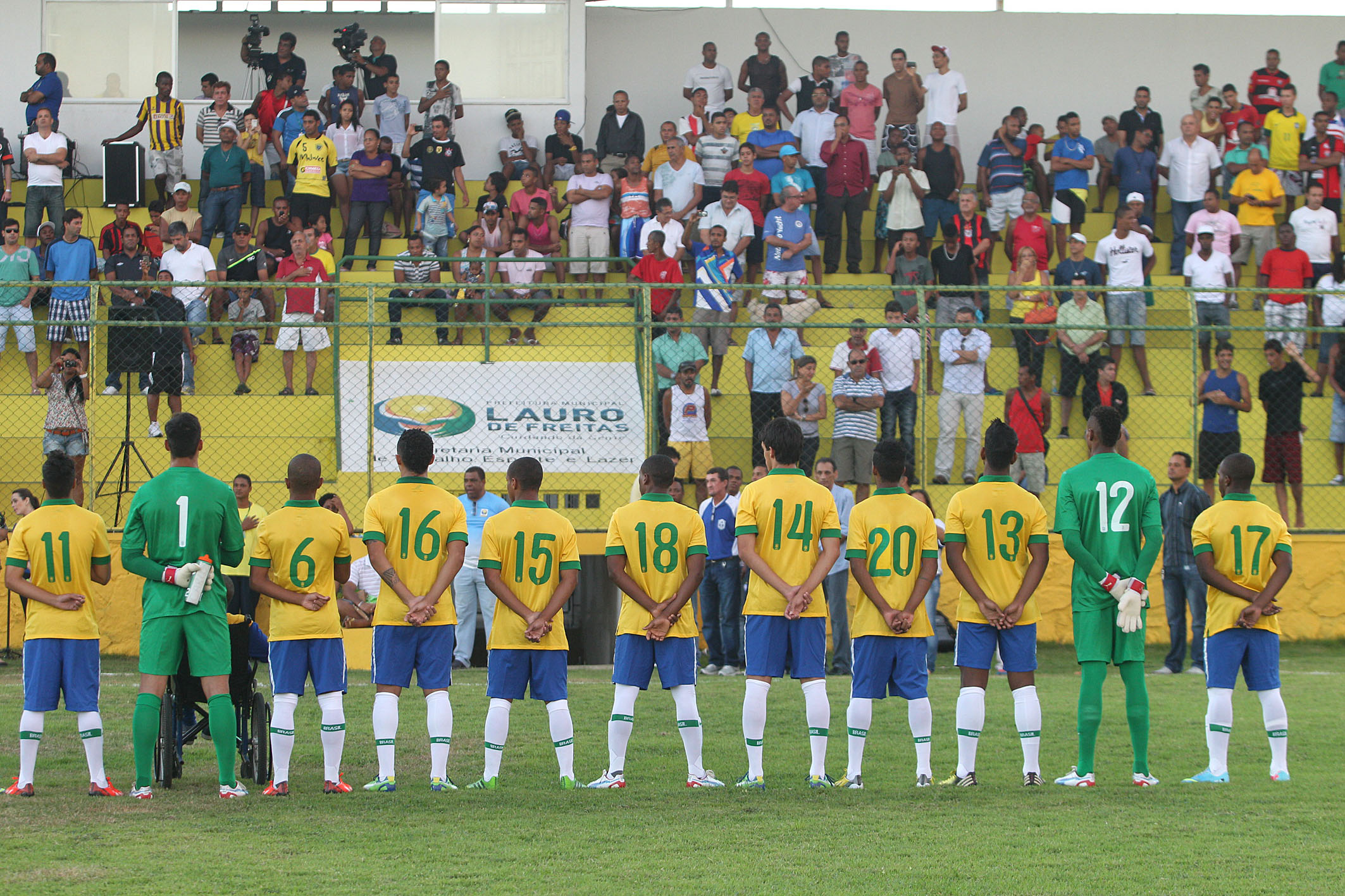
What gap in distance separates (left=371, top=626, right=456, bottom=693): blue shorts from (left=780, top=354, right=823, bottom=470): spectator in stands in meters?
7.62

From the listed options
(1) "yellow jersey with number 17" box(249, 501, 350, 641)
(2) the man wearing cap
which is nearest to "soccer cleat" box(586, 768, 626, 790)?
(1) "yellow jersey with number 17" box(249, 501, 350, 641)

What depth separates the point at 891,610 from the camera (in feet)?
26.3

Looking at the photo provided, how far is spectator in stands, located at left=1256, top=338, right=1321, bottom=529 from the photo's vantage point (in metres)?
15.3

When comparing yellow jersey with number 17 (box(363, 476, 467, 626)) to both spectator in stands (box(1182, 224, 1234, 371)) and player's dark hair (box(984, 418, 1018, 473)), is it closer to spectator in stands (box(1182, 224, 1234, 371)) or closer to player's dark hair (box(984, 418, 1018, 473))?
player's dark hair (box(984, 418, 1018, 473))

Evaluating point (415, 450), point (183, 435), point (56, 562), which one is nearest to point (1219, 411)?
point (415, 450)

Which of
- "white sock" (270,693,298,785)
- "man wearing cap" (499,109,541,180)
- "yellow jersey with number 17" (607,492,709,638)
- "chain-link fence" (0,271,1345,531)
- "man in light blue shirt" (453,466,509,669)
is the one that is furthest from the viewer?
"man wearing cap" (499,109,541,180)

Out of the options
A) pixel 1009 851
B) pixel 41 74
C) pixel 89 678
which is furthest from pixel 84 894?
pixel 41 74

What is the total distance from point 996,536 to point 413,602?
316cm

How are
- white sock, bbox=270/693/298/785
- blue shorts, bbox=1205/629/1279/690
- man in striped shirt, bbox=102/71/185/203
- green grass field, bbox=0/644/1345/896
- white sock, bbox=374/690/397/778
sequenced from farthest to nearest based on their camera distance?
man in striped shirt, bbox=102/71/185/203 < blue shorts, bbox=1205/629/1279/690 < white sock, bbox=374/690/397/778 < white sock, bbox=270/693/298/785 < green grass field, bbox=0/644/1345/896

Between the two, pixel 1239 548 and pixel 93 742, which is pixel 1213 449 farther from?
pixel 93 742

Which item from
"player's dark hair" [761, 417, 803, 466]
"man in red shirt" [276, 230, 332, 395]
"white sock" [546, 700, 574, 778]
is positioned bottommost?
"white sock" [546, 700, 574, 778]

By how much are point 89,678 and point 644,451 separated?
25.7 ft

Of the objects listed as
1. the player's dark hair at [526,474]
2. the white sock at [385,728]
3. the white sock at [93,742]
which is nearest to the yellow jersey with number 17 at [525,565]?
the player's dark hair at [526,474]

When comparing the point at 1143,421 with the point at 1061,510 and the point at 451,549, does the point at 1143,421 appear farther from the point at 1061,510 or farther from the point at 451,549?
the point at 451,549
